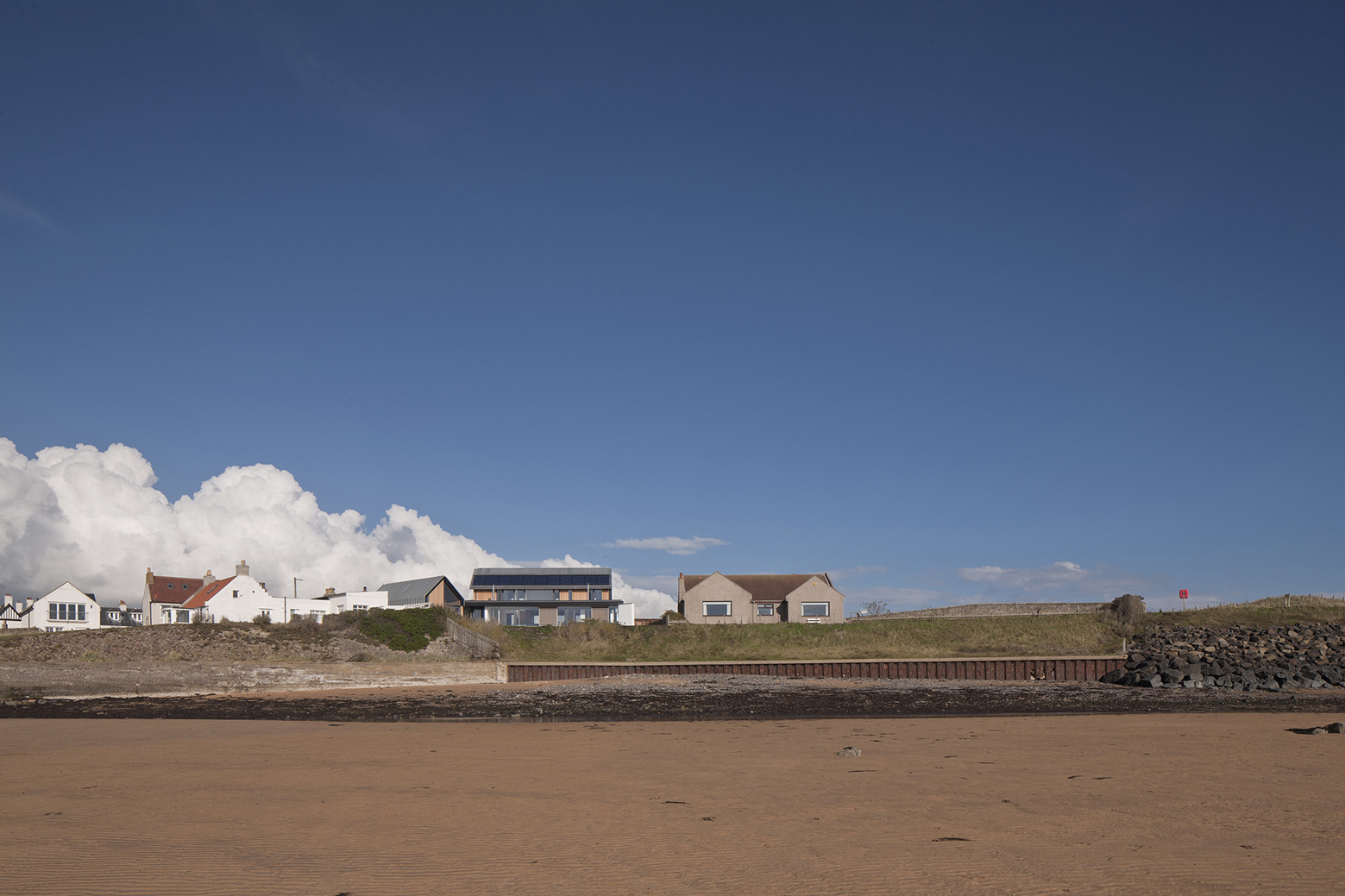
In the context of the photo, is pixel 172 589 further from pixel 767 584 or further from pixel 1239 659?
pixel 1239 659

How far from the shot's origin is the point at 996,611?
68.1 m

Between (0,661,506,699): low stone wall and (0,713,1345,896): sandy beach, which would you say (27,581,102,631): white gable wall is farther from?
(0,713,1345,896): sandy beach

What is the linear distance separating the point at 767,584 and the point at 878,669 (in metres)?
30.8

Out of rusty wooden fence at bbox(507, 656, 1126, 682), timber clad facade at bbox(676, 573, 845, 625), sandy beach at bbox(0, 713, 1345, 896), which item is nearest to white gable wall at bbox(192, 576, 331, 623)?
timber clad facade at bbox(676, 573, 845, 625)

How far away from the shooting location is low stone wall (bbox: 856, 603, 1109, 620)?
6469cm

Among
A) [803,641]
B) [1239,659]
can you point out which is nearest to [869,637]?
[803,641]

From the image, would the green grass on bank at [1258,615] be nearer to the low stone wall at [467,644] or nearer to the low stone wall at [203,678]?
the low stone wall at [467,644]

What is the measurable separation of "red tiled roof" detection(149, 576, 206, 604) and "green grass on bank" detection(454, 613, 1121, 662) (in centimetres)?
4171

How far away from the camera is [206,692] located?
35688mm

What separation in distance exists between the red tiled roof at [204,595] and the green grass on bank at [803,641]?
32.0m

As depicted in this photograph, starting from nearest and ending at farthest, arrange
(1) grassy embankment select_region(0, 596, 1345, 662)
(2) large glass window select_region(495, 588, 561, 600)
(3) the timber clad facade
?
(1) grassy embankment select_region(0, 596, 1345, 662) < (3) the timber clad facade < (2) large glass window select_region(495, 588, 561, 600)

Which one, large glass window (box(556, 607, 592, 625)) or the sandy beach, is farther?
large glass window (box(556, 607, 592, 625))

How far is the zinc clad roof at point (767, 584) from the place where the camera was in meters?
70.8

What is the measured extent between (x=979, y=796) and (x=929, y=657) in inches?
1506
